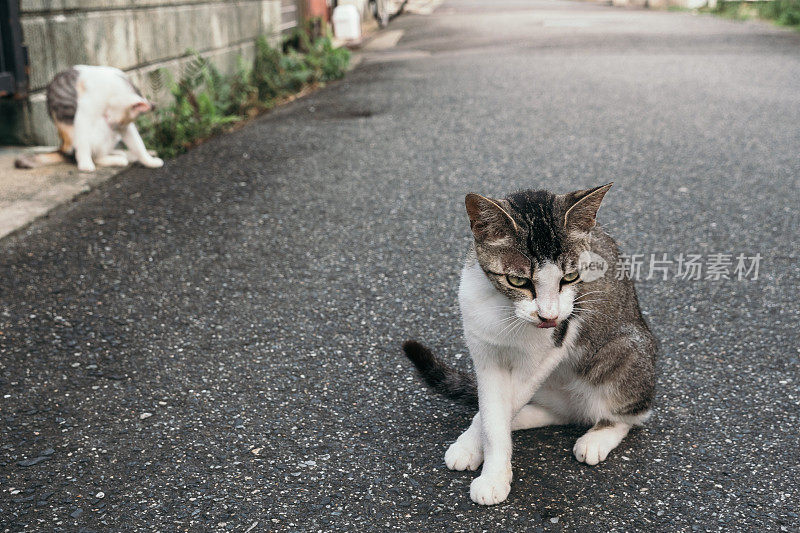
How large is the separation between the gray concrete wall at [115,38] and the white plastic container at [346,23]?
162 inches

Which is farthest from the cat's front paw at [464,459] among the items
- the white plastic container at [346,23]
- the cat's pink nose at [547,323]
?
the white plastic container at [346,23]

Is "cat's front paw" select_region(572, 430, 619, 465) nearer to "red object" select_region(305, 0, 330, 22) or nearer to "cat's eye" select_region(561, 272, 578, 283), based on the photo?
"cat's eye" select_region(561, 272, 578, 283)

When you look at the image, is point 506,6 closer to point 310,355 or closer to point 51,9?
point 51,9

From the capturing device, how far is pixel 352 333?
358cm

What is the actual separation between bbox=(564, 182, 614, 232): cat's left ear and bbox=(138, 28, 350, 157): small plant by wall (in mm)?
4593

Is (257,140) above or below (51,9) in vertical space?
below

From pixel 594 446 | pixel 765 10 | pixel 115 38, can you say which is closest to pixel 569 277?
pixel 594 446

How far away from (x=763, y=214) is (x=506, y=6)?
18.2m

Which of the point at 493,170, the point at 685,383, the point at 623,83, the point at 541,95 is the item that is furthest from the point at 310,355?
the point at 623,83

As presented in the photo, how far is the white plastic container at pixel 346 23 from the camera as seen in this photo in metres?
12.8

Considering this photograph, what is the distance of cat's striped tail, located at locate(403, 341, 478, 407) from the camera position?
2.89 m

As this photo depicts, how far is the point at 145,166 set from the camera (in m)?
5.96

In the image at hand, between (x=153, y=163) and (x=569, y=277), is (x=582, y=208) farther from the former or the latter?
(x=153, y=163)

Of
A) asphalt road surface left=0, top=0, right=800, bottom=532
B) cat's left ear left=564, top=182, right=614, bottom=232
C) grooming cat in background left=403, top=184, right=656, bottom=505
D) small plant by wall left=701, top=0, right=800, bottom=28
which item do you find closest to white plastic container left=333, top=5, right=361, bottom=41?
asphalt road surface left=0, top=0, right=800, bottom=532
